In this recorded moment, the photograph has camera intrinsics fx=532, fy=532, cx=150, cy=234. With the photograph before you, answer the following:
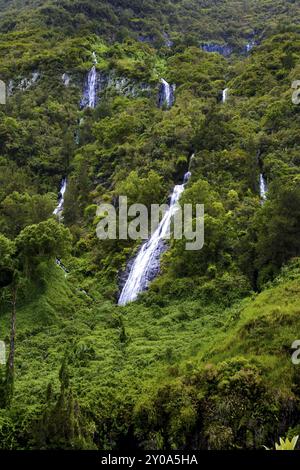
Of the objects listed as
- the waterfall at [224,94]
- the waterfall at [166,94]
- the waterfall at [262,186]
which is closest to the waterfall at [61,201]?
the waterfall at [262,186]

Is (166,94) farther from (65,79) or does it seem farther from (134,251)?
(134,251)

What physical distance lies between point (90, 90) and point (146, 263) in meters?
39.8

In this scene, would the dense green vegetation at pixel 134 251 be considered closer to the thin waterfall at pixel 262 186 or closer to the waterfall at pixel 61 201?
the thin waterfall at pixel 262 186

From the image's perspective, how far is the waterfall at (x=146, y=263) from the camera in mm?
30844

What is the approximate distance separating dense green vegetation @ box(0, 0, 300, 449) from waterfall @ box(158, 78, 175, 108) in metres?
0.98

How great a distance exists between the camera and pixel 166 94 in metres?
62.4

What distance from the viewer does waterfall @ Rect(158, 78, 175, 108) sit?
200 feet

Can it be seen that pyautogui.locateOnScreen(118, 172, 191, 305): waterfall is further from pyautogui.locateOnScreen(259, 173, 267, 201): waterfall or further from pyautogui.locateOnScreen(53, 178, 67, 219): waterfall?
pyautogui.locateOnScreen(53, 178, 67, 219): waterfall

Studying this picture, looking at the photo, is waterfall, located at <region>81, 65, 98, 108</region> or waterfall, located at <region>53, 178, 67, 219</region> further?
waterfall, located at <region>81, 65, 98, 108</region>

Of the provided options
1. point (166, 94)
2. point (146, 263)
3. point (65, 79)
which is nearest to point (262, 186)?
point (146, 263)

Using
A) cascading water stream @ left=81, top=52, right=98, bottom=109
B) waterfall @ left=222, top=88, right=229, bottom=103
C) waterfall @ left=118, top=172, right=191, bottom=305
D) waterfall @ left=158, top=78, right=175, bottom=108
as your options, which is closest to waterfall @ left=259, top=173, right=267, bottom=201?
waterfall @ left=118, top=172, right=191, bottom=305

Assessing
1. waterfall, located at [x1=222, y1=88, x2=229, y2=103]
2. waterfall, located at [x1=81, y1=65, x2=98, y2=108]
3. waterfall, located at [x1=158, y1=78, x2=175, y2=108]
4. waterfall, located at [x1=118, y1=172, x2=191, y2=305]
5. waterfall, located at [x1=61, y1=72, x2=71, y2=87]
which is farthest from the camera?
waterfall, located at [x1=61, y1=72, x2=71, y2=87]
